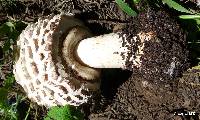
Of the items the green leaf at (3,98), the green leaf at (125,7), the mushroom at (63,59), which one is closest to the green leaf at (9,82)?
the green leaf at (3,98)

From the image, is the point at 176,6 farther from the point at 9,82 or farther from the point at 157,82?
the point at 9,82

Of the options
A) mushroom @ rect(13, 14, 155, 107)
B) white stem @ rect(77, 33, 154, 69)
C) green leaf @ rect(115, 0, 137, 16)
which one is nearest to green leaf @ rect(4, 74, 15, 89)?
mushroom @ rect(13, 14, 155, 107)

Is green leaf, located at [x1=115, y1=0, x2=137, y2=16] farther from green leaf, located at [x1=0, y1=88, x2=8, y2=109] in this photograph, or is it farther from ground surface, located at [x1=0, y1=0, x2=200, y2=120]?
green leaf, located at [x1=0, y1=88, x2=8, y2=109]

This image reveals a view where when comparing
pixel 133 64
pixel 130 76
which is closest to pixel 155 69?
pixel 133 64

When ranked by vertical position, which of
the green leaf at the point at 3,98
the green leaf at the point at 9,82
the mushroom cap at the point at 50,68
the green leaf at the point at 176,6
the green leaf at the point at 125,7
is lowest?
the green leaf at the point at 3,98

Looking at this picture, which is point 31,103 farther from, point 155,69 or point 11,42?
point 155,69

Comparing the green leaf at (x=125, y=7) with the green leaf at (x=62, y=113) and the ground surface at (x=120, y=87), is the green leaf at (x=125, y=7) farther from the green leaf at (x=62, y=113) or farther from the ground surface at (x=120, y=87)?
the green leaf at (x=62, y=113)

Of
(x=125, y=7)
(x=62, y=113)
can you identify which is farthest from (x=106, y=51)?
(x=62, y=113)
